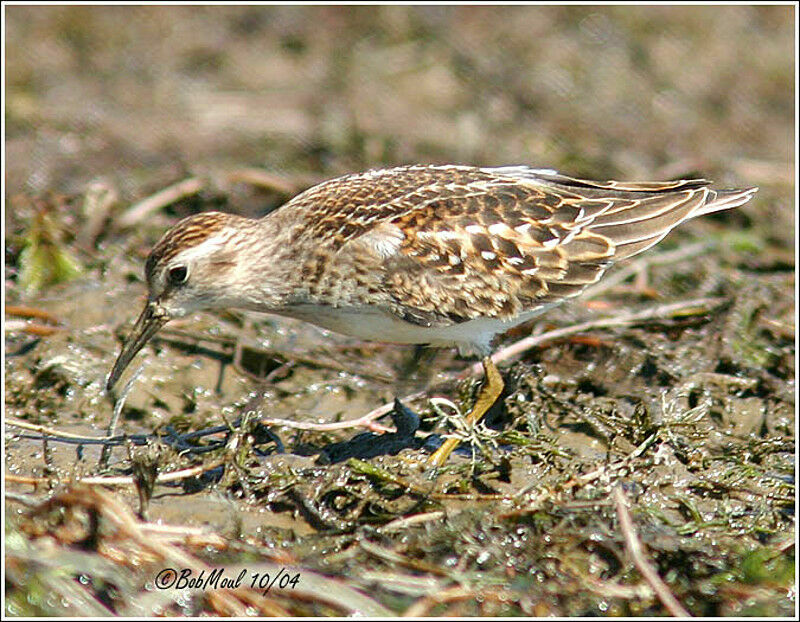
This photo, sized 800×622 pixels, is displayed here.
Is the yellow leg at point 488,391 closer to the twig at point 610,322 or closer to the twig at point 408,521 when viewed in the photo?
the twig at point 610,322

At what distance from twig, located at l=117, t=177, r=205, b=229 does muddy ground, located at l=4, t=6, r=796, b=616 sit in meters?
0.03

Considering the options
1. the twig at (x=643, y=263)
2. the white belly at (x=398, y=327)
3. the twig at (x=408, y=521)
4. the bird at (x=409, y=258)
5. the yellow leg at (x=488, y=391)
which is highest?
the bird at (x=409, y=258)

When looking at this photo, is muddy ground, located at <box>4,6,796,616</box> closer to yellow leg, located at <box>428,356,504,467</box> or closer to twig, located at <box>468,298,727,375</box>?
twig, located at <box>468,298,727,375</box>

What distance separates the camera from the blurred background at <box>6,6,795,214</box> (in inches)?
414

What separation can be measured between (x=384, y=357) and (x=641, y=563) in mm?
2816

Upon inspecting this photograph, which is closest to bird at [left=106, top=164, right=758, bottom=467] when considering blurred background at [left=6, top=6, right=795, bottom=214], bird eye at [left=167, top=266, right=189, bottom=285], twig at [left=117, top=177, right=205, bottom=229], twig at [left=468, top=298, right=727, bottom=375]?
bird eye at [left=167, top=266, right=189, bottom=285]

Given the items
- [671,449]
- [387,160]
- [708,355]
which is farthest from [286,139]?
[671,449]

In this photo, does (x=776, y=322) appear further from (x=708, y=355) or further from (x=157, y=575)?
(x=157, y=575)

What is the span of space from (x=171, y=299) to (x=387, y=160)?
174 inches

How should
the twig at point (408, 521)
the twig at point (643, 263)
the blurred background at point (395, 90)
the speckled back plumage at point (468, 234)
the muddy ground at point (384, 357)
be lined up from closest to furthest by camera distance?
the muddy ground at point (384, 357) < the twig at point (408, 521) < the speckled back plumage at point (468, 234) < the twig at point (643, 263) < the blurred background at point (395, 90)

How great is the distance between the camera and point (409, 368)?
702 centimetres

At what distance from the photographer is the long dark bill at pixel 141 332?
6.21 m

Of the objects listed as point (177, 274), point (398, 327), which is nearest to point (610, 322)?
point (398, 327)

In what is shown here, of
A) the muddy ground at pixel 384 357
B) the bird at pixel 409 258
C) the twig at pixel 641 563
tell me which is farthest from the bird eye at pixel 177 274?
the twig at pixel 641 563
